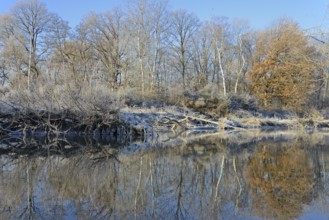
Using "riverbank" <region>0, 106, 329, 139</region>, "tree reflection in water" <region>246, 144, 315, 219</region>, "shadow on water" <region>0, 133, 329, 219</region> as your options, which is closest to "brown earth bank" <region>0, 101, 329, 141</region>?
"riverbank" <region>0, 106, 329, 139</region>

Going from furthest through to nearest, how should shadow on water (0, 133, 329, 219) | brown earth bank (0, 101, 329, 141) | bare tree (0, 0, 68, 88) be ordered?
bare tree (0, 0, 68, 88) < brown earth bank (0, 101, 329, 141) < shadow on water (0, 133, 329, 219)

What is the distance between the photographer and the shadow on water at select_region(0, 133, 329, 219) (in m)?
4.48

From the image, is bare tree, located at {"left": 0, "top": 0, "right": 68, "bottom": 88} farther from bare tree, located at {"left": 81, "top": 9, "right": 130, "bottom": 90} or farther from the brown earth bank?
the brown earth bank

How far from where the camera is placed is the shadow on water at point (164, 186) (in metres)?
4.48

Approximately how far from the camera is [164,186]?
19.5 feet

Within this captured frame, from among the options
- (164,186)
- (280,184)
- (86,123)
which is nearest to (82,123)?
(86,123)

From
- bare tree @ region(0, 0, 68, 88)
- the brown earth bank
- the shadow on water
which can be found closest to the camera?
the shadow on water

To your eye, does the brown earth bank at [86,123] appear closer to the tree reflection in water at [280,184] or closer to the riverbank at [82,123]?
the riverbank at [82,123]

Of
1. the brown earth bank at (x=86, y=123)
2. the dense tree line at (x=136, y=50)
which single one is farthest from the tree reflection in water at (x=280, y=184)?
the dense tree line at (x=136, y=50)

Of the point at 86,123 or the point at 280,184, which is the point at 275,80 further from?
the point at 280,184

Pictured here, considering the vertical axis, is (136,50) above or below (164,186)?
above

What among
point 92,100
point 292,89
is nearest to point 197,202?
point 92,100

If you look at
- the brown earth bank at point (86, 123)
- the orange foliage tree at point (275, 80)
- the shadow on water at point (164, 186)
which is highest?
the orange foliage tree at point (275, 80)

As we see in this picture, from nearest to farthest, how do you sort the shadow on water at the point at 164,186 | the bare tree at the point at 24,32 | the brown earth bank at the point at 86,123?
the shadow on water at the point at 164,186
the brown earth bank at the point at 86,123
the bare tree at the point at 24,32
